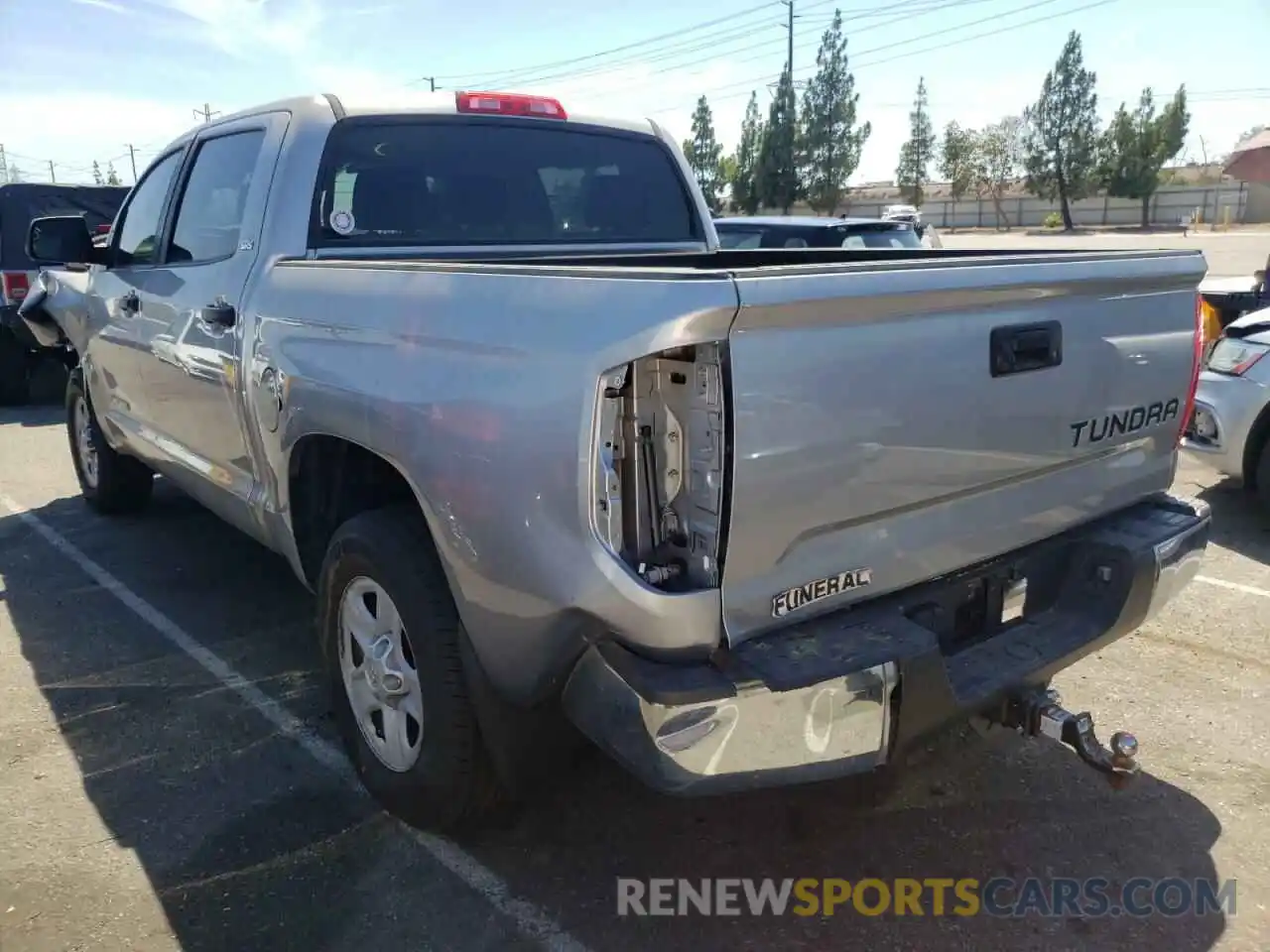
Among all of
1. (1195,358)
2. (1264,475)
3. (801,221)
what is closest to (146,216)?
(1195,358)

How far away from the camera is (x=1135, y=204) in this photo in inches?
2694

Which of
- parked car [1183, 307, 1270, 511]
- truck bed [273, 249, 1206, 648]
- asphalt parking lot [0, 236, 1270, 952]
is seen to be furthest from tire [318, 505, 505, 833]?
parked car [1183, 307, 1270, 511]

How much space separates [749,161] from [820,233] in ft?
176

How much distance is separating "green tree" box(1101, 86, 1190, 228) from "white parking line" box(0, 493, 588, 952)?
70801mm

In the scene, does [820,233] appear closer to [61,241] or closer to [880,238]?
[880,238]

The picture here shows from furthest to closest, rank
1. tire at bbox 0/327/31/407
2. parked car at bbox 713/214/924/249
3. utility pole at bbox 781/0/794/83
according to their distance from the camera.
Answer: utility pole at bbox 781/0/794/83 → tire at bbox 0/327/31/407 → parked car at bbox 713/214/924/249

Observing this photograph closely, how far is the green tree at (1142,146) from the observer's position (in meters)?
64.8

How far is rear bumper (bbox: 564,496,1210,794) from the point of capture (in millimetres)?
2082

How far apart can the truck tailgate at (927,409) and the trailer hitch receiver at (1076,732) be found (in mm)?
387

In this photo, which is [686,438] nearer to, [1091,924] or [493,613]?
[493,613]

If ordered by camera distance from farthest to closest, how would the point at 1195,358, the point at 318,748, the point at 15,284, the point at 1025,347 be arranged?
the point at 15,284 → the point at 318,748 → the point at 1195,358 → the point at 1025,347

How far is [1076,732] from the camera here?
101 inches

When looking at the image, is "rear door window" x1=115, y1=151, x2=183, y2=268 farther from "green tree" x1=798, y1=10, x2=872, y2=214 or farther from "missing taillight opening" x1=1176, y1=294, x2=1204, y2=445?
"green tree" x1=798, y1=10, x2=872, y2=214

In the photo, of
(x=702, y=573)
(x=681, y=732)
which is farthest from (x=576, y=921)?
(x=702, y=573)
